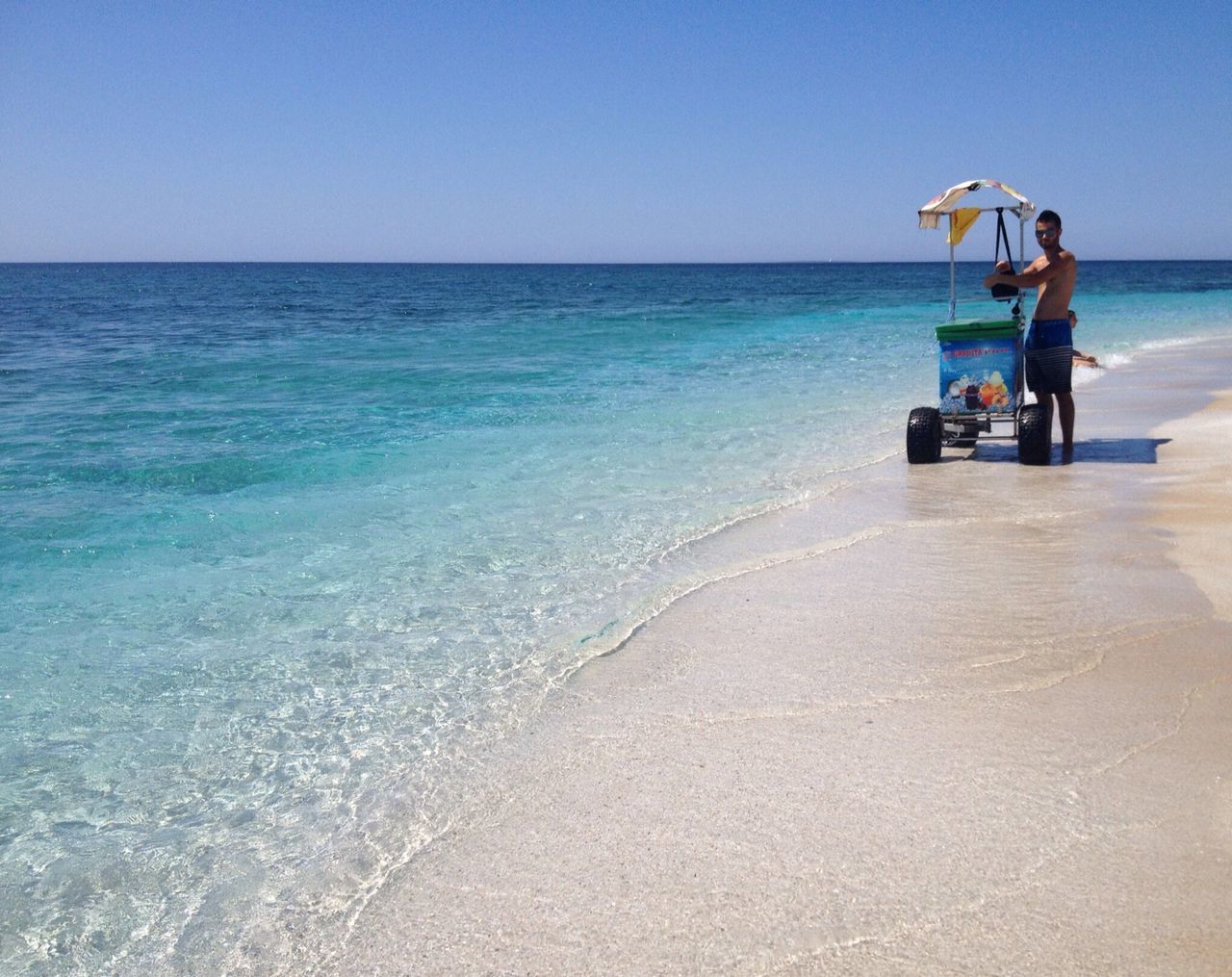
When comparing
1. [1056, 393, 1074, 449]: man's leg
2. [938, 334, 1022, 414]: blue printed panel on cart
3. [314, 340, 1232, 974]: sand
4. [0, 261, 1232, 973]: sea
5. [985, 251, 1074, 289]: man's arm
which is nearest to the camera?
[314, 340, 1232, 974]: sand

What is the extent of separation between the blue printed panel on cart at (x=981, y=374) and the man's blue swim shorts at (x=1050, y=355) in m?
0.23

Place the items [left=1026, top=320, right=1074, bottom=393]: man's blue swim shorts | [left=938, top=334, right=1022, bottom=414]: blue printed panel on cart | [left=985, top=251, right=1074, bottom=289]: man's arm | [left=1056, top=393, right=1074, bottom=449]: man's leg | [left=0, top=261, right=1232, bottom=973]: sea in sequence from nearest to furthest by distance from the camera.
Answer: [left=0, top=261, right=1232, bottom=973]: sea, [left=985, top=251, right=1074, bottom=289]: man's arm, [left=938, top=334, right=1022, bottom=414]: blue printed panel on cart, [left=1026, top=320, right=1074, bottom=393]: man's blue swim shorts, [left=1056, top=393, right=1074, bottom=449]: man's leg

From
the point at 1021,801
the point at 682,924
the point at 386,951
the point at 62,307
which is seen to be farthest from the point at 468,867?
the point at 62,307

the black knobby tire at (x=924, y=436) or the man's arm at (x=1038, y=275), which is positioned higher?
the man's arm at (x=1038, y=275)

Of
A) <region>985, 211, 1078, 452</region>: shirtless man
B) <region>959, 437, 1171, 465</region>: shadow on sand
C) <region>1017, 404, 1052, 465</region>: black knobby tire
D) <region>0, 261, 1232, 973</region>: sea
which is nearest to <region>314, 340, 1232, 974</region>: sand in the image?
<region>0, 261, 1232, 973</region>: sea

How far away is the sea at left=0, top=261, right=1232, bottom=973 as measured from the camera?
327 centimetres

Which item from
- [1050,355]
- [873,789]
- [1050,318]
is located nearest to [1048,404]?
[1050,355]

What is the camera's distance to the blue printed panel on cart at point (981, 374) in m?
8.55

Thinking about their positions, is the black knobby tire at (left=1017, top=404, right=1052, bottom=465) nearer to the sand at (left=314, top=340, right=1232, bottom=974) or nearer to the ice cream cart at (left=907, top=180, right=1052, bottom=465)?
the ice cream cart at (left=907, top=180, right=1052, bottom=465)

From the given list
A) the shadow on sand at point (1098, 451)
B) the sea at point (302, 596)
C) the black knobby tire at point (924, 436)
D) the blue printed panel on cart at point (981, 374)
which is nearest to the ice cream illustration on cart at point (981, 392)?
the blue printed panel on cart at point (981, 374)

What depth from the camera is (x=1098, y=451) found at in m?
9.02

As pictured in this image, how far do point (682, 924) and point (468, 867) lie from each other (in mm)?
729

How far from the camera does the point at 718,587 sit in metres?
5.66

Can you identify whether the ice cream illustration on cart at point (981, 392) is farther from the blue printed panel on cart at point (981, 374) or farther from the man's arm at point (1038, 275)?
the man's arm at point (1038, 275)
